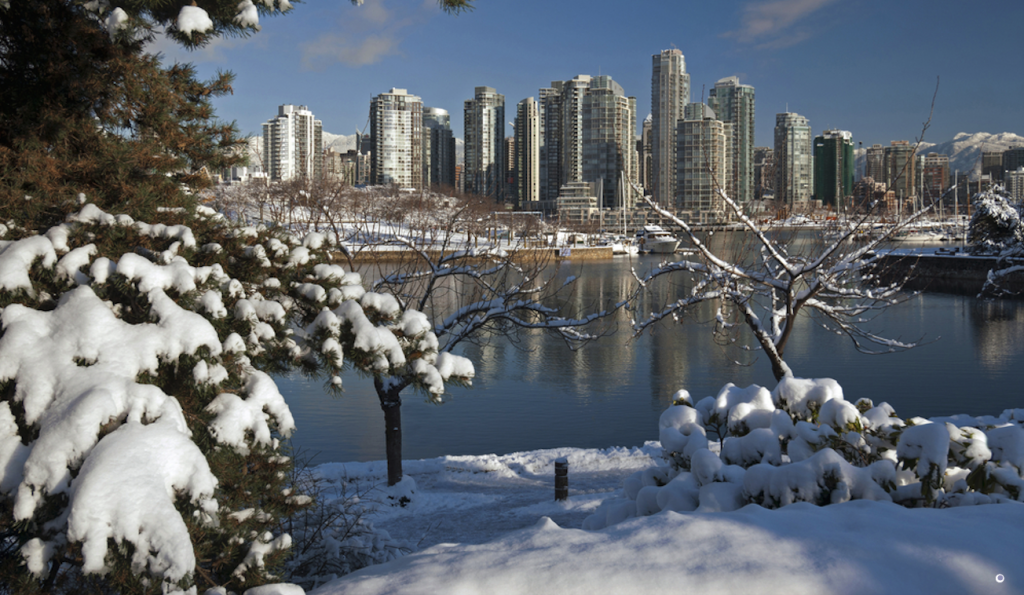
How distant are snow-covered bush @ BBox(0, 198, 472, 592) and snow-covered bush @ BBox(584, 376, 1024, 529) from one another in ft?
5.44

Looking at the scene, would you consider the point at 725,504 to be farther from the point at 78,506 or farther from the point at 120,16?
the point at 120,16

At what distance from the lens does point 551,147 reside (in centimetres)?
5119

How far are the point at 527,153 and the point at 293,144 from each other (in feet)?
→ 90.2

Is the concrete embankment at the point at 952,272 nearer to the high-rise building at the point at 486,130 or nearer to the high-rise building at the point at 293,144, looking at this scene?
the high-rise building at the point at 486,130

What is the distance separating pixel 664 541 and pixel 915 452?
173 centimetres

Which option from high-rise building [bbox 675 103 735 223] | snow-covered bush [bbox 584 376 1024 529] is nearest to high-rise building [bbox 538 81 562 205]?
high-rise building [bbox 675 103 735 223]

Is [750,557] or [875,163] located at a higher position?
[875,163]

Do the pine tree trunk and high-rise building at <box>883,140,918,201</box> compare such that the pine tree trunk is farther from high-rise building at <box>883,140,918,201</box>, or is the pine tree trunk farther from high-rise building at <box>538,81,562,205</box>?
high-rise building at <box>538,81,562,205</box>

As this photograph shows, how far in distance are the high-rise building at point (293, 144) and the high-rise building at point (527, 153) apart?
69.2 ft

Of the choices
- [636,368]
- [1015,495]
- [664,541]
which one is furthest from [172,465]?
[636,368]

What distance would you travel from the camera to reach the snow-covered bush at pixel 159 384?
268 cm

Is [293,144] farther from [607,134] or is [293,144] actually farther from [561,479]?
[607,134]

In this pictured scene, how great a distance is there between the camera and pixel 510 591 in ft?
8.60

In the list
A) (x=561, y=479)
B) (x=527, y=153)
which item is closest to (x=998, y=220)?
(x=527, y=153)
